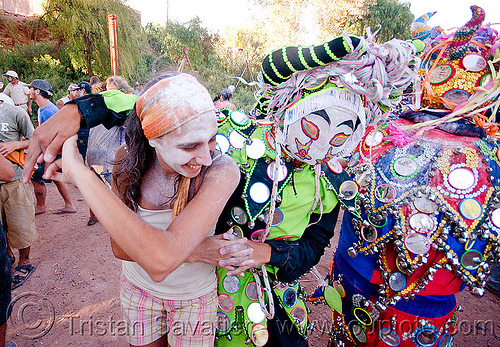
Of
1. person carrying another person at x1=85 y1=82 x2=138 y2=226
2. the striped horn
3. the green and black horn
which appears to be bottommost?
person carrying another person at x1=85 y1=82 x2=138 y2=226

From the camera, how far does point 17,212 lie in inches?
125

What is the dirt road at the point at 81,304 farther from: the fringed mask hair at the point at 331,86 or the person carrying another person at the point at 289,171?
the fringed mask hair at the point at 331,86

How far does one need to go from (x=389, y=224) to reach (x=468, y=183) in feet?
1.43

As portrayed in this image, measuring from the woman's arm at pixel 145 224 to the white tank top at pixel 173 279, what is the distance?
331 mm

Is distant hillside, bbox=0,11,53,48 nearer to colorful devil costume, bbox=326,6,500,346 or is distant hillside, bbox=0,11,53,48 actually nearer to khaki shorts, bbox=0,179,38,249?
khaki shorts, bbox=0,179,38,249

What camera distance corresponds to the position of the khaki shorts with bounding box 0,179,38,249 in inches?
123

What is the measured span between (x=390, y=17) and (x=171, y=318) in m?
21.2

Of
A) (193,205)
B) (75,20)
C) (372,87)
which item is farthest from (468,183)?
(75,20)

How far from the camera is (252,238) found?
1.43 metres

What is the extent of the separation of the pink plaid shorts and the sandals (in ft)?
8.50

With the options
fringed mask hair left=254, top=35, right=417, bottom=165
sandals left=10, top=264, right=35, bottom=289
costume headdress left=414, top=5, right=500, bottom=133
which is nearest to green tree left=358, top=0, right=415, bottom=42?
costume headdress left=414, top=5, right=500, bottom=133

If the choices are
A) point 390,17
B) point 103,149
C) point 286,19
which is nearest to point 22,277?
point 103,149

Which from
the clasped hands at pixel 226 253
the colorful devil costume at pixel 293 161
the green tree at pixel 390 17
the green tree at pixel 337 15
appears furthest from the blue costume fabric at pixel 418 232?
the green tree at pixel 390 17

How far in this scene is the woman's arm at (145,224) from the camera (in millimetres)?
908
